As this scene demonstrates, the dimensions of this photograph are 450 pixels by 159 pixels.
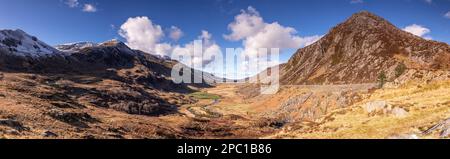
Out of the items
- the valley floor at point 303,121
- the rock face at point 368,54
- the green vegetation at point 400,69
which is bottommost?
the valley floor at point 303,121

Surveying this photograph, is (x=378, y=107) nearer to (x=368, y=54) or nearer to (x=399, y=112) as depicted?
(x=399, y=112)

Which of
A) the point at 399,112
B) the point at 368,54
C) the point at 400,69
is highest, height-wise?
the point at 368,54

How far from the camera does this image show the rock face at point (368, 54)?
124 meters

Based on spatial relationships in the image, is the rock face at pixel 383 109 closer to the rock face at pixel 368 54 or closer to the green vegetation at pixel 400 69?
the green vegetation at pixel 400 69

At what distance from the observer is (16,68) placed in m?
161

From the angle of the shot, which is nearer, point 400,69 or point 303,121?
point 303,121

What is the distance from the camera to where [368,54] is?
5851 inches

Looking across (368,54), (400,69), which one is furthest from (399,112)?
(368,54)

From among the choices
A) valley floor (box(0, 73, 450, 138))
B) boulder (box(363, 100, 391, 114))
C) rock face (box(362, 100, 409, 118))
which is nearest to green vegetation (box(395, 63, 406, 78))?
valley floor (box(0, 73, 450, 138))

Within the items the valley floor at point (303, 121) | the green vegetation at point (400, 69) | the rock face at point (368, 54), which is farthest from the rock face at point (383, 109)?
the rock face at point (368, 54)

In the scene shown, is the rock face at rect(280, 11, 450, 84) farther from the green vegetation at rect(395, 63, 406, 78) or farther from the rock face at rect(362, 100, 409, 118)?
the rock face at rect(362, 100, 409, 118)

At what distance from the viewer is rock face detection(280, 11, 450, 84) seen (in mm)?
123794
